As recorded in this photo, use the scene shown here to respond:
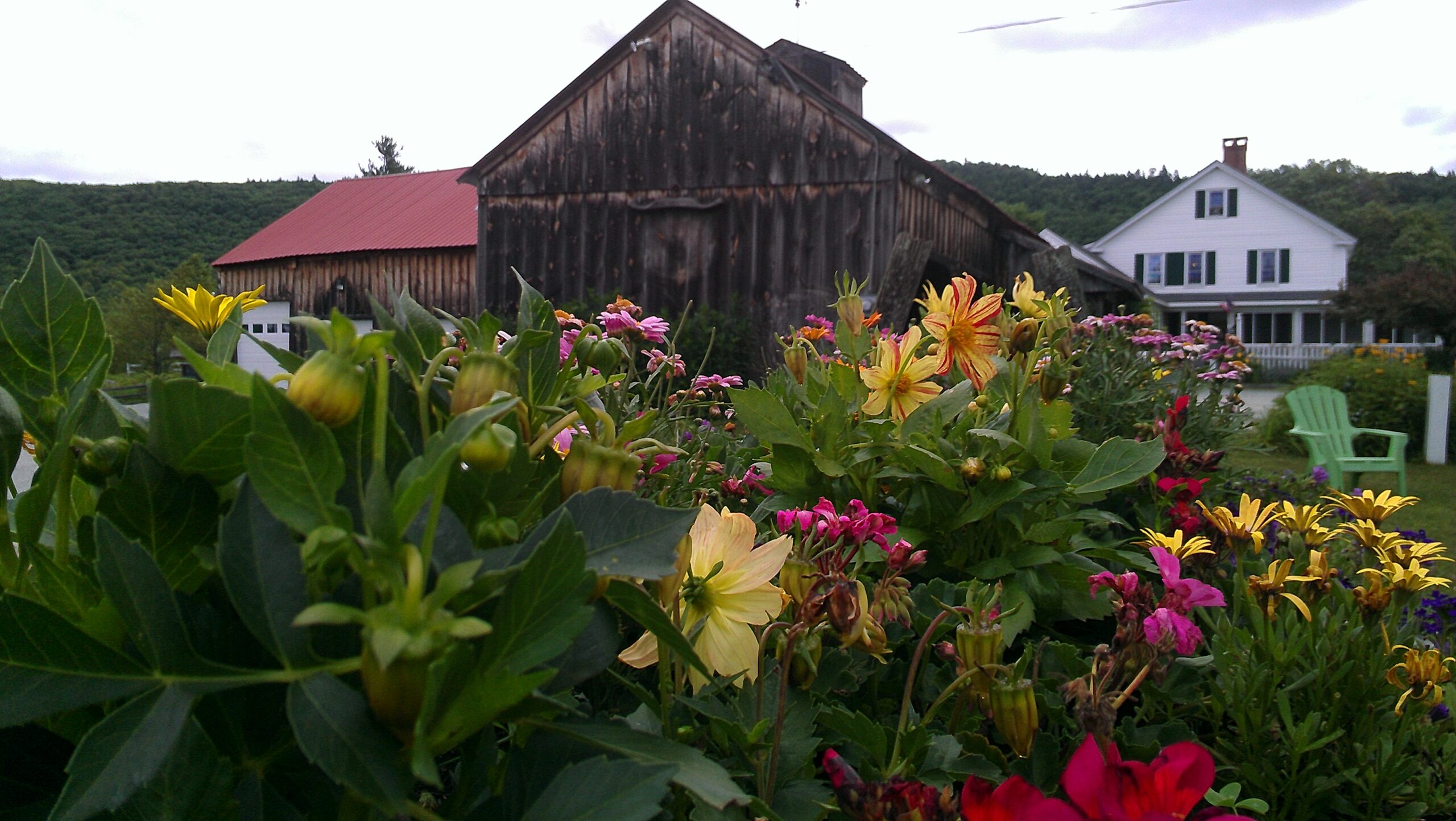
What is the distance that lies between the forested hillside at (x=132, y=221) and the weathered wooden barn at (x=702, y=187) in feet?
77.0

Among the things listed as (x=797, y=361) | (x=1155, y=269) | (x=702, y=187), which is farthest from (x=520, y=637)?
(x=1155, y=269)

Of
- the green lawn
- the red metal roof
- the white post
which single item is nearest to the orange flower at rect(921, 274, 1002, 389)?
the green lawn

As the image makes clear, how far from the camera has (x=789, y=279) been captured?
9.88m

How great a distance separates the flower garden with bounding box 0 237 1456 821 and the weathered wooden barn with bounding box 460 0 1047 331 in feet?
27.1

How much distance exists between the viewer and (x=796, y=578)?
825 millimetres

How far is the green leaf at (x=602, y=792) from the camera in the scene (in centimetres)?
40

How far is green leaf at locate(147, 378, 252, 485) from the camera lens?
44 cm

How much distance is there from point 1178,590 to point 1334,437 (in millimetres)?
8891

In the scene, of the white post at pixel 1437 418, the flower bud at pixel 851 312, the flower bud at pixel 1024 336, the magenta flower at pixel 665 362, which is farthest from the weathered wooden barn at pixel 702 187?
the flower bud at pixel 1024 336

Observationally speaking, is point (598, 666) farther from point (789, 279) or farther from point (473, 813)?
point (789, 279)

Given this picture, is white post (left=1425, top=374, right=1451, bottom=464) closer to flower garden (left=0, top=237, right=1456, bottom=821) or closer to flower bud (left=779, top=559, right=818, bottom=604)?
flower garden (left=0, top=237, right=1456, bottom=821)

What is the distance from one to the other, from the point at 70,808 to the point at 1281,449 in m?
13.0

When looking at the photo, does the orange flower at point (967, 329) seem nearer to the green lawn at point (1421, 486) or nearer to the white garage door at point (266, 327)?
the green lawn at point (1421, 486)

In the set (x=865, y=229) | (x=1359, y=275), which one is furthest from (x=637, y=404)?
(x=1359, y=275)
